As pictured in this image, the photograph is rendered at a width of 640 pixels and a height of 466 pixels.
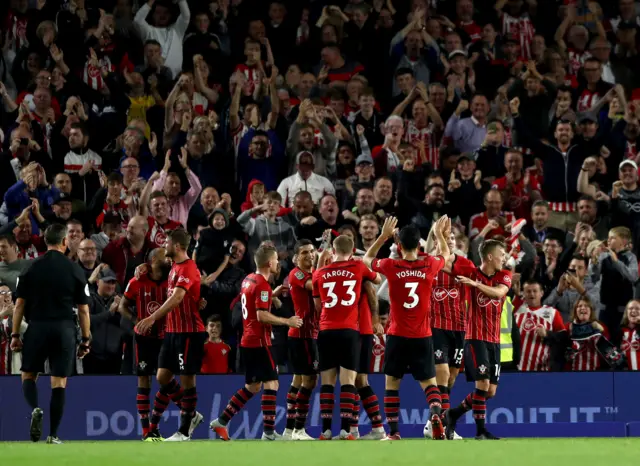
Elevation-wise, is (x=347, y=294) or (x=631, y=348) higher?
(x=347, y=294)

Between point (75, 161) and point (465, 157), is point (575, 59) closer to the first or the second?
point (465, 157)

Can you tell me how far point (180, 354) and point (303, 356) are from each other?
1337 mm

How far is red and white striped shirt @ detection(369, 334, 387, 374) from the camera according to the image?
55.2ft

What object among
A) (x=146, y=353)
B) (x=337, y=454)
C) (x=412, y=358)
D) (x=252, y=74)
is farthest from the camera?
(x=252, y=74)

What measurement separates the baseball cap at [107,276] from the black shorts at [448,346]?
4.28 metres

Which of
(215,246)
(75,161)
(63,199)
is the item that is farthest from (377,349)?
(75,161)

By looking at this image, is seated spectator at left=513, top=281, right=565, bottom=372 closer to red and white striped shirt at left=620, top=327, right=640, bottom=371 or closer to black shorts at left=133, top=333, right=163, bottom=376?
red and white striped shirt at left=620, top=327, right=640, bottom=371

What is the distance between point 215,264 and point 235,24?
6485 mm

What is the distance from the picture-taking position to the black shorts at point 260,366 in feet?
47.2

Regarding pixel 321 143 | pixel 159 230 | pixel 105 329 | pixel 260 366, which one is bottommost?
pixel 260 366

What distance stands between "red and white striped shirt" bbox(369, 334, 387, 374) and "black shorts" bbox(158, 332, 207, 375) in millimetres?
2845

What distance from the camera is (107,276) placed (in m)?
16.7

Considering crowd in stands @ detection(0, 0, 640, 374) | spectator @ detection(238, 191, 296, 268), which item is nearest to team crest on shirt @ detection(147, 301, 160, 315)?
crowd in stands @ detection(0, 0, 640, 374)

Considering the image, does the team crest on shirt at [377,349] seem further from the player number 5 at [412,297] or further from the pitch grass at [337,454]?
the pitch grass at [337,454]
